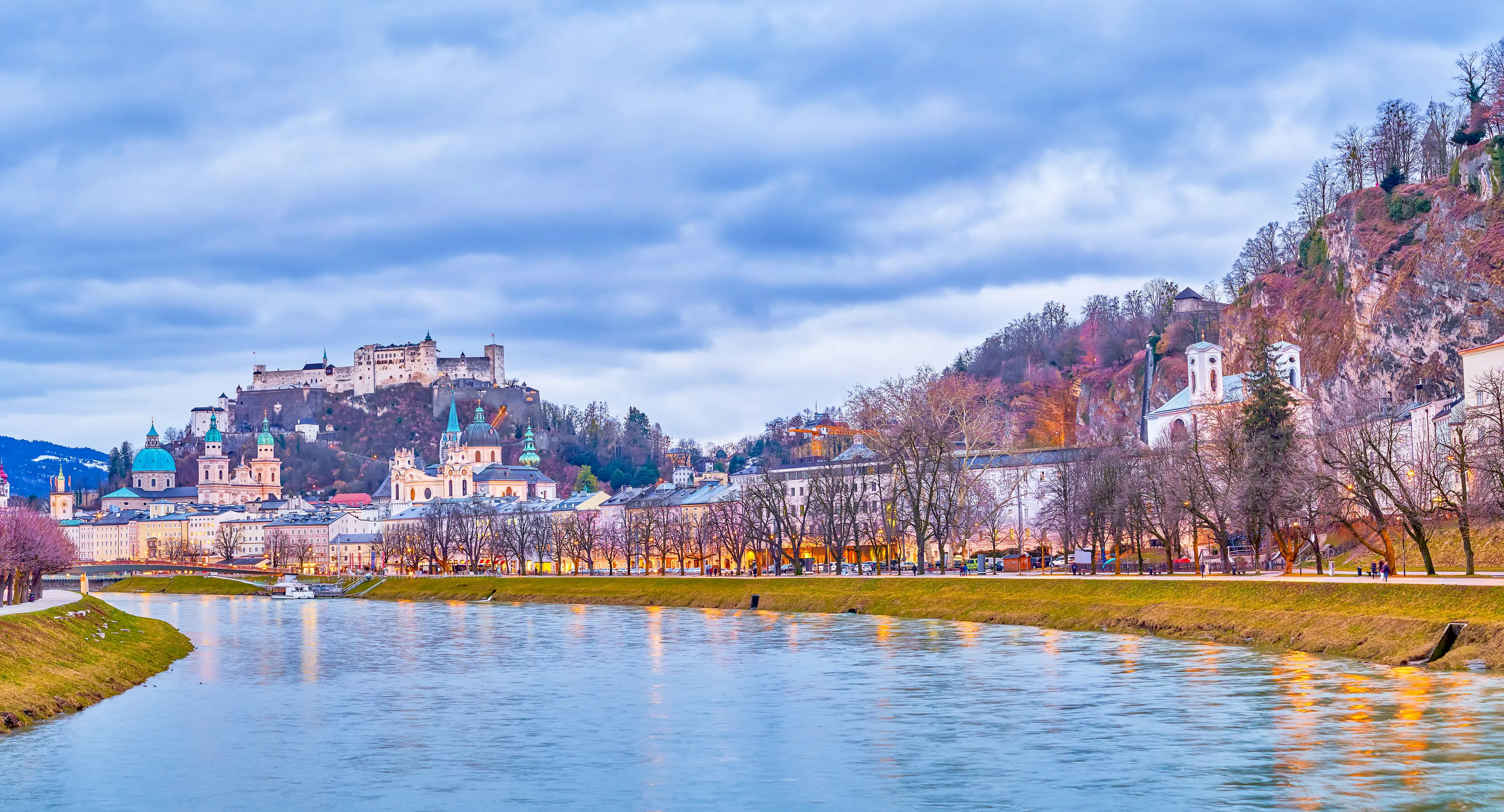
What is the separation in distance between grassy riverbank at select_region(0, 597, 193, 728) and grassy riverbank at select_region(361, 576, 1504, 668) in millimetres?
30477

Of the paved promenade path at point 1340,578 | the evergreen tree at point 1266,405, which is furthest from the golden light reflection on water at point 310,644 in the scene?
the evergreen tree at point 1266,405

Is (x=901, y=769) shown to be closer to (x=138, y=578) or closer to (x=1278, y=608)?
(x=1278, y=608)

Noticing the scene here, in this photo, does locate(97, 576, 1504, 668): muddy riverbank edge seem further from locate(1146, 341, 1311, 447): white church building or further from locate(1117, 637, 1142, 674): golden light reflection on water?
locate(1146, 341, 1311, 447): white church building

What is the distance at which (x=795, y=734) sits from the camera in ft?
106

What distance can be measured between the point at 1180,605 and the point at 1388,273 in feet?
193

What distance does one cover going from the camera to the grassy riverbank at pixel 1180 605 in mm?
40781

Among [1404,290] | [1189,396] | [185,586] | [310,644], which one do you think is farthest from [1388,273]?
[185,586]

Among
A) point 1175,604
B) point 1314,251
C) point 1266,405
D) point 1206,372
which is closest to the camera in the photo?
point 1175,604

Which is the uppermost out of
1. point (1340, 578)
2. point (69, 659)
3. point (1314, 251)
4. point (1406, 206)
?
point (1406, 206)

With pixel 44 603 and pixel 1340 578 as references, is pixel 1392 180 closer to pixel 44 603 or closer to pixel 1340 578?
pixel 1340 578

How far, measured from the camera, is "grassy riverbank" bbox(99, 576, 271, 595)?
5748 inches

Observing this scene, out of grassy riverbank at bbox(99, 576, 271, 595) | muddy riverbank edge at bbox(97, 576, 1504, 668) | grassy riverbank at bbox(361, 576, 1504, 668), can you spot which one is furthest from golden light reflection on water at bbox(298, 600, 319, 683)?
grassy riverbank at bbox(99, 576, 271, 595)

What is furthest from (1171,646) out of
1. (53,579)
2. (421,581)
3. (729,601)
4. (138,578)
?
(53,579)

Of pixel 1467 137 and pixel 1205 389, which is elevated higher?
pixel 1467 137
